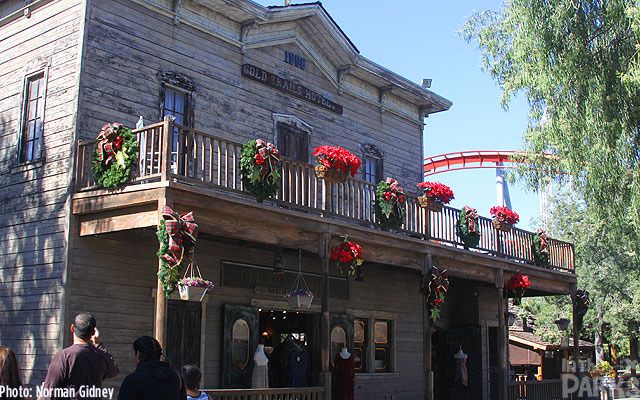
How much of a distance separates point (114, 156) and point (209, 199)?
1.57 metres

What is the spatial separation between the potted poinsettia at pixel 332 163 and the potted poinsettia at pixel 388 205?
142 cm

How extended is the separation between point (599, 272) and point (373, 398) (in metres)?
17.8

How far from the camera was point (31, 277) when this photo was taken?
12.9 meters

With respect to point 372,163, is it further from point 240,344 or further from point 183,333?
point 183,333

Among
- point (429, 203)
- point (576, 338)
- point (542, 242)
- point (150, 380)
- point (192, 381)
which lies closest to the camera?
point (150, 380)

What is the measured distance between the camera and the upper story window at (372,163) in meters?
19.2

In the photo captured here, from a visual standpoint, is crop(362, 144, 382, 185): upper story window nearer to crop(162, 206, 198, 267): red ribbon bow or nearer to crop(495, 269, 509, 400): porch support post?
crop(495, 269, 509, 400): porch support post

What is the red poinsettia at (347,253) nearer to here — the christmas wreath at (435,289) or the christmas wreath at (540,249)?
the christmas wreath at (435,289)

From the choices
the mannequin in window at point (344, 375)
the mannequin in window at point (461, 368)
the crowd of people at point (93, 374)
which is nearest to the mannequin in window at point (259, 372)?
the mannequin in window at point (344, 375)

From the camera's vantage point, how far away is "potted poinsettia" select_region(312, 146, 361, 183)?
44.9ft

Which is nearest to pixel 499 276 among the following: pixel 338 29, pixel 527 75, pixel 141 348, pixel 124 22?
pixel 527 75

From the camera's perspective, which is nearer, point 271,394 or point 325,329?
point 271,394

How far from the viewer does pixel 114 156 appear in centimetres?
1162

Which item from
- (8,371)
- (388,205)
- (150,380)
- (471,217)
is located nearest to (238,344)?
(388,205)
